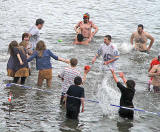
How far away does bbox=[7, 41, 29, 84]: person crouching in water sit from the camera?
11.1 meters

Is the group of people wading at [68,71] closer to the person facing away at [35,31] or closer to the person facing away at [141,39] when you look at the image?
the person facing away at [35,31]

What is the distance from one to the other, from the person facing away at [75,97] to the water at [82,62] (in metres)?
0.35

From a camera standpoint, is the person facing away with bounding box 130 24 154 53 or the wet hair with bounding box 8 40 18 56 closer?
the wet hair with bounding box 8 40 18 56

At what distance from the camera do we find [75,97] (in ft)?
30.3

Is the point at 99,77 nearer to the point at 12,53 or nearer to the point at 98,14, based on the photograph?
the point at 12,53

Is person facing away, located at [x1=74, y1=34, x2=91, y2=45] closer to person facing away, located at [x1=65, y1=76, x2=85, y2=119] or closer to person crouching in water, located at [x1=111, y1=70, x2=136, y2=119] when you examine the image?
person crouching in water, located at [x1=111, y1=70, x2=136, y2=119]

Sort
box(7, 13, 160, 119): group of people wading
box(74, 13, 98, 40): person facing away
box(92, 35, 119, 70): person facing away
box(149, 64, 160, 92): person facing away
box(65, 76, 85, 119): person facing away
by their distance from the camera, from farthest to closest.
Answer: box(74, 13, 98, 40): person facing away
box(92, 35, 119, 70): person facing away
box(149, 64, 160, 92): person facing away
box(7, 13, 160, 119): group of people wading
box(65, 76, 85, 119): person facing away

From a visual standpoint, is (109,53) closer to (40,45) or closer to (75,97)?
(40,45)

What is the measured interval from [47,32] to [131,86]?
11.1 meters

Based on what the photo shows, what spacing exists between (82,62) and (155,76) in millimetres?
4109

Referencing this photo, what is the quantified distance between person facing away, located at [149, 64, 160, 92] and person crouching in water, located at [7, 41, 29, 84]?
374 centimetres

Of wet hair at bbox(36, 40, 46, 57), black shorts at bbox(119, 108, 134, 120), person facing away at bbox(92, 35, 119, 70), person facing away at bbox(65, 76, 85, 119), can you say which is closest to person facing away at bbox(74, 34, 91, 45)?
person facing away at bbox(92, 35, 119, 70)

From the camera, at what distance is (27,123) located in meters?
9.50

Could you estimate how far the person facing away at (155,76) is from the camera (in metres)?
11.6
